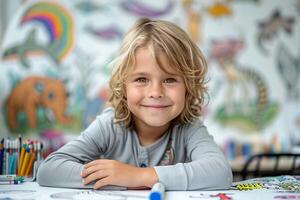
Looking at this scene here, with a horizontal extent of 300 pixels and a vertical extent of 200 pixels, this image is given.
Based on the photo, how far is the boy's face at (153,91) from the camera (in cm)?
86

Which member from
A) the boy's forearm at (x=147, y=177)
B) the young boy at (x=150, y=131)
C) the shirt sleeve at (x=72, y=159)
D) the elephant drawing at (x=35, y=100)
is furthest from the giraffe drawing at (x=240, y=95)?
the boy's forearm at (x=147, y=177)

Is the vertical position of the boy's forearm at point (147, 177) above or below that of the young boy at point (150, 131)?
below

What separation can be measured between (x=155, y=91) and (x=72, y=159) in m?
0.22

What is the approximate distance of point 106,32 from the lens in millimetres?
2545

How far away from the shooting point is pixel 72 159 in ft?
2.78

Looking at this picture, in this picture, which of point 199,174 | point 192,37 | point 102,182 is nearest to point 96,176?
point 102,182

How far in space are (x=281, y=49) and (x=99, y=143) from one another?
2.06 metres

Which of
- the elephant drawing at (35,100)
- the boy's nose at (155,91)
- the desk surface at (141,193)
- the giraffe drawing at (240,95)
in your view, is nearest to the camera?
the desk surface at (141,193)

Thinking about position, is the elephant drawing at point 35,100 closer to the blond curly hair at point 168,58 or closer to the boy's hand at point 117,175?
the blond curly hair at point 168,58

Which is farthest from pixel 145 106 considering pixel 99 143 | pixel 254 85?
pixel 254 85

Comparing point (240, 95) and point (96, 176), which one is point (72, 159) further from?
point (240, 95)

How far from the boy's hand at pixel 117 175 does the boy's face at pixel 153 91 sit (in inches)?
6.5

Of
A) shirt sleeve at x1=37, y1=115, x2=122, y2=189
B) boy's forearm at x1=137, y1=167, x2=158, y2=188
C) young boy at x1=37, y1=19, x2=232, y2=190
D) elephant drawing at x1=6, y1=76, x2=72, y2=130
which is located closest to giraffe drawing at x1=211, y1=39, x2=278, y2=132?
elephant drawing at x1=6, y1=76, x2=72, y2=130

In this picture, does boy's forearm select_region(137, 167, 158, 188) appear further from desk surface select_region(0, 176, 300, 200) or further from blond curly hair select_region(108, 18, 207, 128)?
blond curly hair select_region(108, 18, 207, 128)
